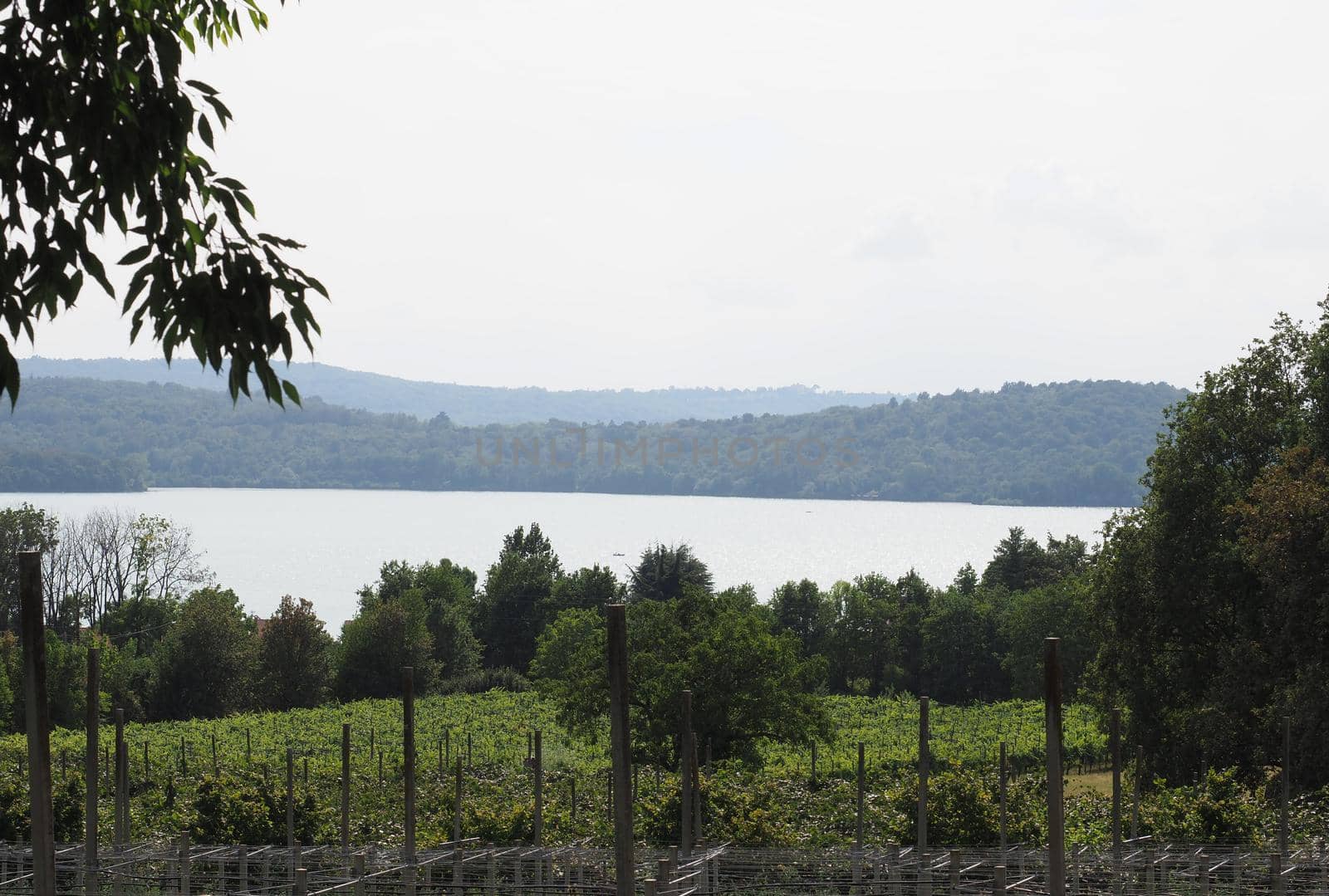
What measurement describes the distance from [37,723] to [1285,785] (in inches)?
775

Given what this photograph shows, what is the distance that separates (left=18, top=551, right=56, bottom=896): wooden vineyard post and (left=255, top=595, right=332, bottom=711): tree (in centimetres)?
5499

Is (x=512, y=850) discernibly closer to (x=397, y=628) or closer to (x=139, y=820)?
(x=139, y=820)

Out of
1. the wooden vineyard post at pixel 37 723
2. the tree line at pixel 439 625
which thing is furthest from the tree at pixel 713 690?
the wooden vineyard post at pixel 37 723

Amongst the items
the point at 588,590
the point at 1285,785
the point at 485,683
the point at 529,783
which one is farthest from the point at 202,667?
the point at 1285,785

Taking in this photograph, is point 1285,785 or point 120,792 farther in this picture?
point 120,792

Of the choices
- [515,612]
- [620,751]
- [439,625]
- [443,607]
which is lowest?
[439,625]

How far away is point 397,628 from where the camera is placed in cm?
6362

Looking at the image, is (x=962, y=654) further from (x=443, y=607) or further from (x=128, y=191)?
(x=128, y=191)

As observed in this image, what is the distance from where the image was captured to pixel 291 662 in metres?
60.9

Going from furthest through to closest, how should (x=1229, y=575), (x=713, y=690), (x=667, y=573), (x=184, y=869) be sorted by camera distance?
(x=667, y=573), (x=713, y=690), (x=1229, y=575), (x=184, y=869)

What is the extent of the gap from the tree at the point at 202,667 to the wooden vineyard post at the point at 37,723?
180 feet

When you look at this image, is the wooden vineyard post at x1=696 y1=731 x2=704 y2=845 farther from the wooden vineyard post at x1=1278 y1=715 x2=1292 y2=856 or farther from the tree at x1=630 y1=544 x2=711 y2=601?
the tree at x1=630 y1=544 x2=711 y2=601

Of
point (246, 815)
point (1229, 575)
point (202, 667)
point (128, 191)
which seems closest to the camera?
point (128, 191)

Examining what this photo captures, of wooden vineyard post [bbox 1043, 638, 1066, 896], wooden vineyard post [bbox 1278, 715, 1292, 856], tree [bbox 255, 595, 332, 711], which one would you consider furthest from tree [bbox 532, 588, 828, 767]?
tree [bbox 255, 595, 332, 711]
